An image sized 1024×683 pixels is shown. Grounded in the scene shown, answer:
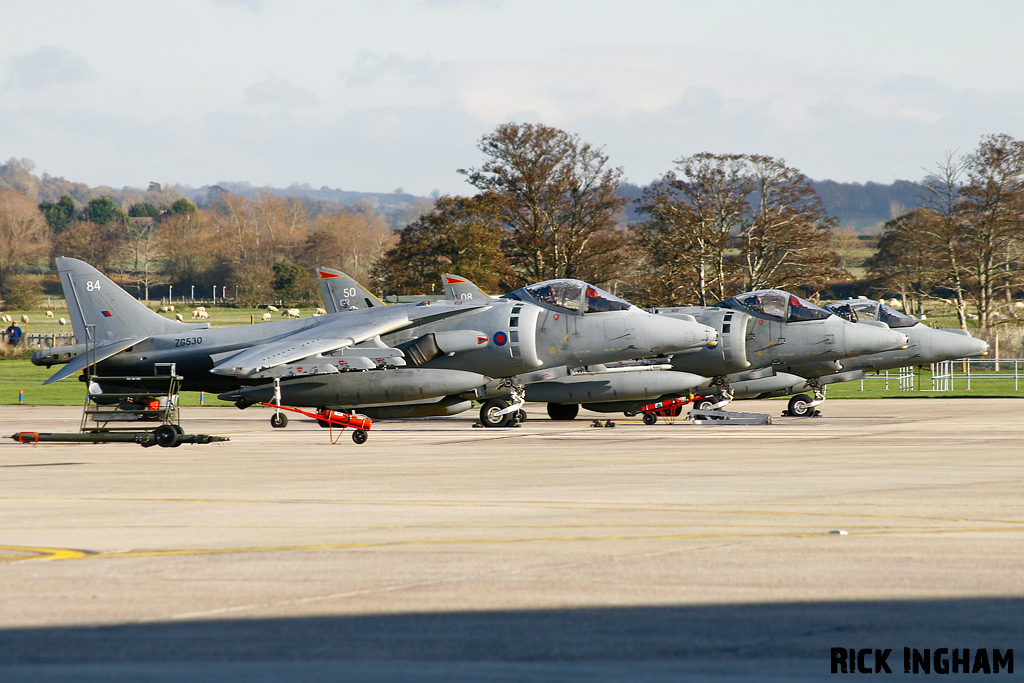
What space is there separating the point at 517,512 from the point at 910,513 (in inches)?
141

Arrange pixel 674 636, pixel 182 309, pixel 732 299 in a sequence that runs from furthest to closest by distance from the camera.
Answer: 1. pixel 182 309
2. pixel 732 299
3. pixel 674 636

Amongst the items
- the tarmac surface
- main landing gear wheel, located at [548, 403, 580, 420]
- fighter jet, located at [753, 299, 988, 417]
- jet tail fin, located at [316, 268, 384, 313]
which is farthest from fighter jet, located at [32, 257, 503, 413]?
fighter jet, located at [753, 299, 988, 417]

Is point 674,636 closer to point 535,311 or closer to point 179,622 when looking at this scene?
point 179,622

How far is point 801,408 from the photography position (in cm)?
2870

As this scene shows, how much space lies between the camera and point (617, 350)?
76.9 feet

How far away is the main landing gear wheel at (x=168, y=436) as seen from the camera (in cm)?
1884

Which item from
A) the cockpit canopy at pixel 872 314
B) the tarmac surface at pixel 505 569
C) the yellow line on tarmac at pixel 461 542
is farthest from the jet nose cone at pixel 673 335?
the yellow line on tarmac at pixel 461 542

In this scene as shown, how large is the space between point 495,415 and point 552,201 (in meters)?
39.8

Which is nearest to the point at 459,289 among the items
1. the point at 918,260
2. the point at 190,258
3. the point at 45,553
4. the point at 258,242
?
the point at 45,553

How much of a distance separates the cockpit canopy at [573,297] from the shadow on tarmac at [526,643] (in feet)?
58.0

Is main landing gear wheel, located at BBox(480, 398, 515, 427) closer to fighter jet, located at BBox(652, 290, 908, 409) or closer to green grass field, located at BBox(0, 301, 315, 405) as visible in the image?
fighter jet, located at BBox(652, 290, 908, 409)

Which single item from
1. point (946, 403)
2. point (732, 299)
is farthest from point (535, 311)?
point (946, 403)

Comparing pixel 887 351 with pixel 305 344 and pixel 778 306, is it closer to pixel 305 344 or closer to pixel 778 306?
pixel 778 306

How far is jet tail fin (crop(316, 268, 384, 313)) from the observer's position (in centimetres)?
3192
